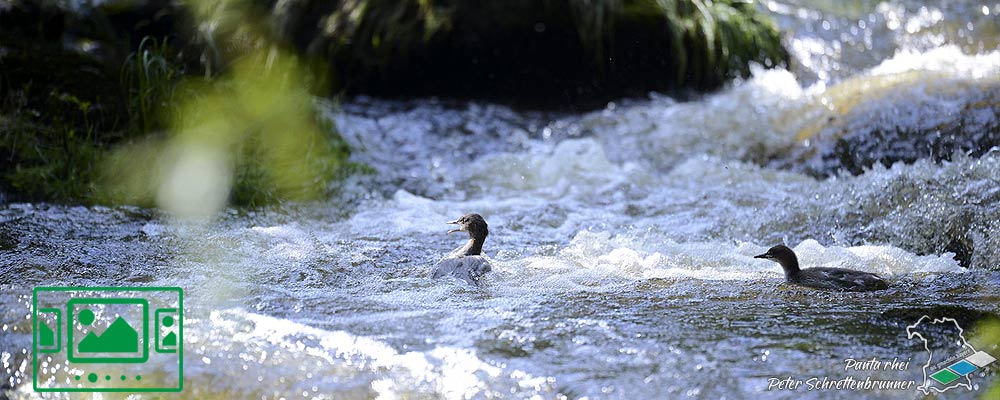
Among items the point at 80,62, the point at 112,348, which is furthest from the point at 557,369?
the point at 80,62

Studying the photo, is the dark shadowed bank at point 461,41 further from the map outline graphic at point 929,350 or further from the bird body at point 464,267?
the map outline graphic at point 929,350

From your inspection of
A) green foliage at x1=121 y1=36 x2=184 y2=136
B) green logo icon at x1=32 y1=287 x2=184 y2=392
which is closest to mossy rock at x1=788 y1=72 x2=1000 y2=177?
green foliage at x1=121 y1=36 x2=184 y2=136

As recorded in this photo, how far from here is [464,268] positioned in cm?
420

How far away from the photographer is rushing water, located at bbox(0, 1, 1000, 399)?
3094mm

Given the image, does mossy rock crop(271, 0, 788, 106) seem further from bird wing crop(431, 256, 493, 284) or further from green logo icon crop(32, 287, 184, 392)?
green logo icon crop(32, 287, 184, 392)

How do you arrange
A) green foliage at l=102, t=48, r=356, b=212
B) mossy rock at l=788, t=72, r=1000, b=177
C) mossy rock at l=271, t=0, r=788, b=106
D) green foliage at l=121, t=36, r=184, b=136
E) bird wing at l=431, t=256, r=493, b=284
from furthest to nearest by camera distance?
1. mossy rock at l=271, t=0, r=788, b=106
2. green foliage at l=121, t=36, r=184, b=136
3. mossy rock at l=788, t=72, r=1000, b=177
4. green foliage at l=102, t=48, r=356, b=212
5. bird wing at l=431, t=256, r=493, b=284

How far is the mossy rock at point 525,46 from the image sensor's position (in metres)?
8.63

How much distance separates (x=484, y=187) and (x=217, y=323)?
3.68 meters

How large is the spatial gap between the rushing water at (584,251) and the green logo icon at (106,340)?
6 cm

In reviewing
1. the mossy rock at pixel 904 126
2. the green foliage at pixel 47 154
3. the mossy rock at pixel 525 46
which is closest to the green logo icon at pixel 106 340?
the green foliage at pixel 47 154

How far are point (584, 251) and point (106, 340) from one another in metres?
2.45

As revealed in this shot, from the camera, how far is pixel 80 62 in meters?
7.03

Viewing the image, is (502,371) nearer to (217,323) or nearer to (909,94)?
(217,323)

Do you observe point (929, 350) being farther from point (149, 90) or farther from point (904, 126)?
point (149, 90)
